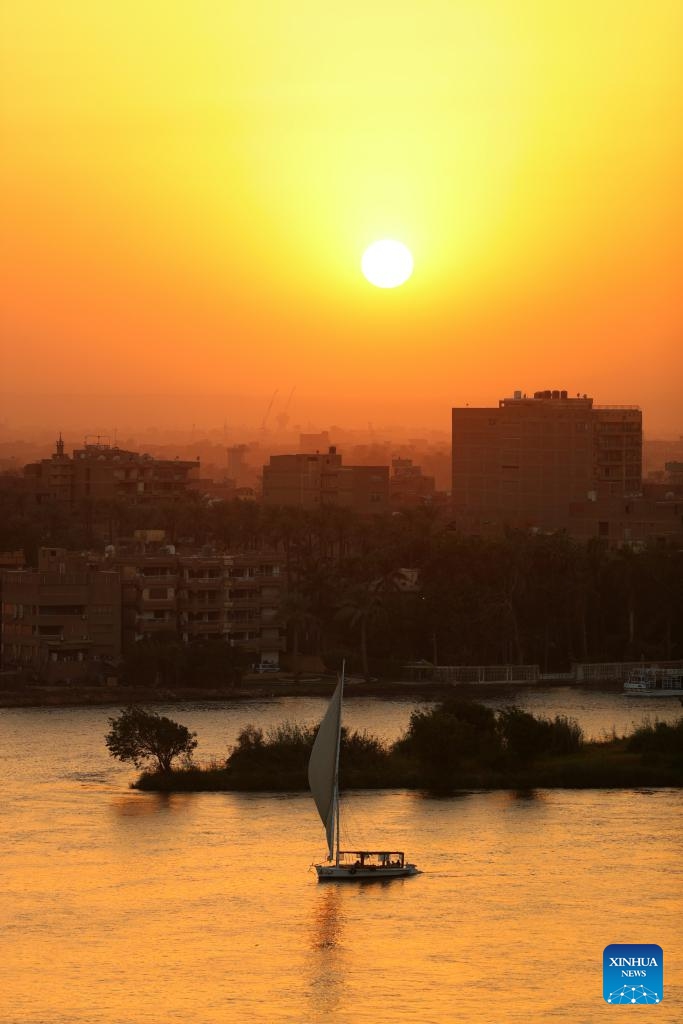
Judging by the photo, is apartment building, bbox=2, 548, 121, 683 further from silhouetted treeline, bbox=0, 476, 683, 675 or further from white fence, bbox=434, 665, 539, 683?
white fence, bbox=434, 665, 539, 683

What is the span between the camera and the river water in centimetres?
2628

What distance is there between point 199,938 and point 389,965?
2.80m

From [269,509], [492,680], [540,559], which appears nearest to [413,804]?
[492,680]

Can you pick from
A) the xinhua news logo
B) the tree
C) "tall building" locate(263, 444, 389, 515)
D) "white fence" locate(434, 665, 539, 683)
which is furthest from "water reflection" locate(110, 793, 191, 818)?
"tall building" locate(263, 444, 389, 515)

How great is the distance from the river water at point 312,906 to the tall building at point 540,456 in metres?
62.1

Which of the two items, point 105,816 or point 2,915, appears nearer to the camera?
point 2,915

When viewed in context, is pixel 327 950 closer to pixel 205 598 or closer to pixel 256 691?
pixel 256 691

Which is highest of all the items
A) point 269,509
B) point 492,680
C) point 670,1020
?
point 269,509

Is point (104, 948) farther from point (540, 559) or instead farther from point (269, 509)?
point (269, 509)

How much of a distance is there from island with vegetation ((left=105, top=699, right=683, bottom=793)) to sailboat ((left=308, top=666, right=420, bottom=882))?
5.59 metres

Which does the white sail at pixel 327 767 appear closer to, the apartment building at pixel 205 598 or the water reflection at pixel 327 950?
the water reflection at pixel 327 950

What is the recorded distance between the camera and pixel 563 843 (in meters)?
34.4

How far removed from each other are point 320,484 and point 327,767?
253ft

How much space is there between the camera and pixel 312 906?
30.6 m
